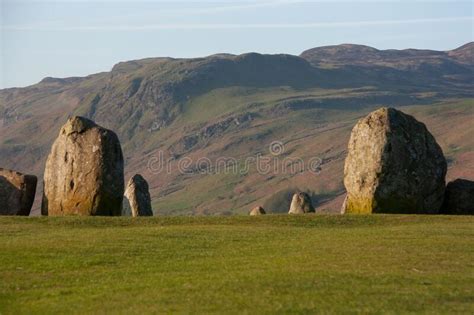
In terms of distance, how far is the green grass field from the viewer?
21.9 metres

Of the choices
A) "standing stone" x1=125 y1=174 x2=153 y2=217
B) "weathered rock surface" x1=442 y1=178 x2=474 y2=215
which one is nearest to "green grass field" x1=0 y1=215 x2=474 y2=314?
"weathered rock surface" x1=442 y1=178 x2=474 y2=215

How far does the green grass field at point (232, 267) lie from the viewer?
864 inches

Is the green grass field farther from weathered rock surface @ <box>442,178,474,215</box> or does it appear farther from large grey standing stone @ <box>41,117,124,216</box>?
weathered rock surface @ <box>442,178,474,215</box>

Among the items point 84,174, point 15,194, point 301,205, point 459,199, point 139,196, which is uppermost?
point 84,174


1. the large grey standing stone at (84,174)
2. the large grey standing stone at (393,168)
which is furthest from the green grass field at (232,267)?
the large grey standing stone at (393,168)

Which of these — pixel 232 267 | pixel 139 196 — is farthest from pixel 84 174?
pixel 232 267

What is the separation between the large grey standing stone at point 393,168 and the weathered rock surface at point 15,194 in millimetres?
15539

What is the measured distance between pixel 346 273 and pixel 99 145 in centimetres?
2238

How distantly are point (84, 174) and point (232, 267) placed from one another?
1960cm

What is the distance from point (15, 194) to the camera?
153 ft

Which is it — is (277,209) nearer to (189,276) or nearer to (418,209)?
(418,209)

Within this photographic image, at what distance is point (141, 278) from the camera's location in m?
25.2

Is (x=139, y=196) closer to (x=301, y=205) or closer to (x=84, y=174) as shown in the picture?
(x=301, y=205)

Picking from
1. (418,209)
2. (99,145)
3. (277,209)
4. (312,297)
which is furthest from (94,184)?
(277,209)
